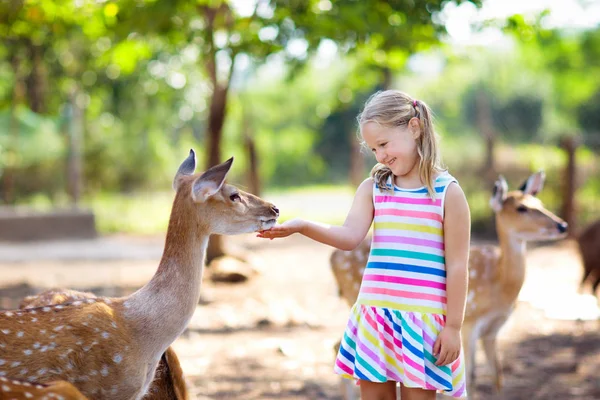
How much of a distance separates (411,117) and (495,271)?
9.00 ft

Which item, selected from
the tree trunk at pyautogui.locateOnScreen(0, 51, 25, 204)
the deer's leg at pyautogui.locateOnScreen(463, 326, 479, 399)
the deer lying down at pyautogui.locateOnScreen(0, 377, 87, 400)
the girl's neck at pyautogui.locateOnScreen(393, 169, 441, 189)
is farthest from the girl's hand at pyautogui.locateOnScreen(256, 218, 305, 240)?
the tree trunk at pyautogui.locateOnScreen(0, 51, 25, 204)

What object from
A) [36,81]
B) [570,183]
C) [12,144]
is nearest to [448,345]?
[570,183]

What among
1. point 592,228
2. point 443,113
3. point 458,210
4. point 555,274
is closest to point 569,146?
point 555,274

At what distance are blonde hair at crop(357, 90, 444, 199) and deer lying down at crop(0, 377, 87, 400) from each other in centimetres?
146

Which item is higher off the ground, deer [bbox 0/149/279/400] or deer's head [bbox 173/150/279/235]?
deer's head [bbox 173/150/279/235]

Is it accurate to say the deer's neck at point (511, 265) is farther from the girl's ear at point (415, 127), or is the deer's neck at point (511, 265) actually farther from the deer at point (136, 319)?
the girl's ear at point (415, 127)

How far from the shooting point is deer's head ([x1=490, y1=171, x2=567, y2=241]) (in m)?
5.48

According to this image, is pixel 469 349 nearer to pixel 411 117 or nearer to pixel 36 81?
pixel 411 117

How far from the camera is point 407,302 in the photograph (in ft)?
9.67

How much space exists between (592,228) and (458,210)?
20.2ft

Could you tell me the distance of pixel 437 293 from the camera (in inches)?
116

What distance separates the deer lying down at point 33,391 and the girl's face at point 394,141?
4.62 feet

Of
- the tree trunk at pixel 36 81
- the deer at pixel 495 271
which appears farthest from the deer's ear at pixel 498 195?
the tree trunk at pixel 36 81

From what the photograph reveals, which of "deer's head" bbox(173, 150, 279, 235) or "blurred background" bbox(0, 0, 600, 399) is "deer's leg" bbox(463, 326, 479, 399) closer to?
"blurred background" bbox(0, 0, 600, 399)
